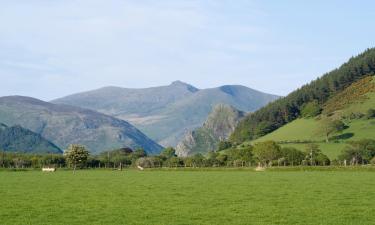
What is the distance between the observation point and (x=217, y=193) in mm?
44438

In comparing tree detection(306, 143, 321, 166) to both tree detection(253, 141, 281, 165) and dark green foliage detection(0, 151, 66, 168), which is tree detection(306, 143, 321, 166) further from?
dark green foliage detection(0, 151, 66, 168)

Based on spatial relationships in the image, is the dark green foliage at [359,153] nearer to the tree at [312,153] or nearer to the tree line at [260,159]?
the tree line at [260,159]

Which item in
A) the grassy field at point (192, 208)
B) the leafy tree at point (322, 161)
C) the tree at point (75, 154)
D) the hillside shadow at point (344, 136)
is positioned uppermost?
the hillside shadow at point (344, 136)

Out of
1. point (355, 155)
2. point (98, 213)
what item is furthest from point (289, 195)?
point (355, 155)

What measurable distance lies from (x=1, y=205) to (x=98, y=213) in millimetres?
7583

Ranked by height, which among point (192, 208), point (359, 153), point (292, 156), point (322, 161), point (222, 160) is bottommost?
point (192, 208)

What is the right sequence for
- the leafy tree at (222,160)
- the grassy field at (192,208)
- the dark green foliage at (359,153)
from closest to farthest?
the grassy field at (192,208), the dark green foliage at (359,153), the leafy tree at (222,160)

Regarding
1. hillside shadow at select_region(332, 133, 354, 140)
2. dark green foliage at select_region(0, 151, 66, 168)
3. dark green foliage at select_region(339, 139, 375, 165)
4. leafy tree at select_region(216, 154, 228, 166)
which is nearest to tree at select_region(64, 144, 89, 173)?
dark green foliage at select_region(0, 151, 66, 168)

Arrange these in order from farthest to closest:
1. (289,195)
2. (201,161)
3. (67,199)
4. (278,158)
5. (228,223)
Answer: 1. (201,161)
2. (278,158)
3. (289,195)
4. (67,199)
5. (228,223)

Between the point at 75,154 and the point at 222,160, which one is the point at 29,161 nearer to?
the point at 75,154

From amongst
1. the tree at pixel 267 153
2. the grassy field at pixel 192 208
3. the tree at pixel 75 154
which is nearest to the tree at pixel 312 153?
the tree at pixel 267 153

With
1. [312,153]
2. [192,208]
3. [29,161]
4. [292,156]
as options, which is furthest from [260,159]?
[192,208]

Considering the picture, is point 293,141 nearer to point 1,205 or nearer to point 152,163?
point 152,163

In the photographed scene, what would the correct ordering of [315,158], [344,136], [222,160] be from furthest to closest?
[344,136], [222,160], [315,158]
